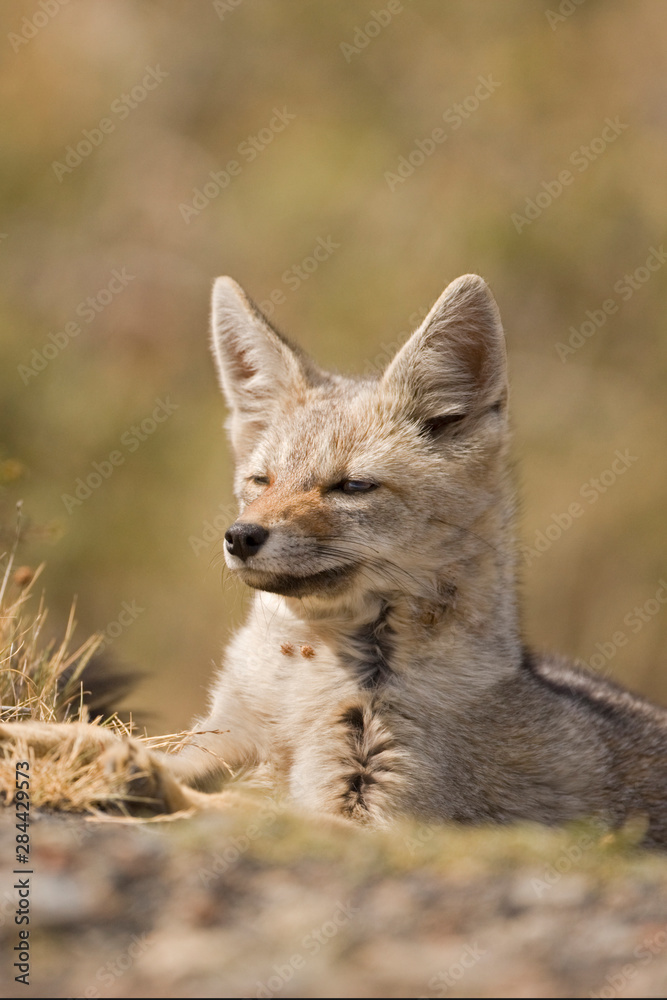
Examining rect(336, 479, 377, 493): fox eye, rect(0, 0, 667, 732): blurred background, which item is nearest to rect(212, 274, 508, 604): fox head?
rect(336, 479, 377, 493): fox eye

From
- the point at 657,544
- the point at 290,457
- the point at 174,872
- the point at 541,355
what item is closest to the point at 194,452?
the point at 541,355

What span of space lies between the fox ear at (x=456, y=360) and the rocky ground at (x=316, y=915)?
256 cm

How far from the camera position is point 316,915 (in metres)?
3.20

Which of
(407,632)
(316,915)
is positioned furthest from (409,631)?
(316,915)

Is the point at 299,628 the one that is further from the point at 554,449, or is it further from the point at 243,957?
the point at 554,449

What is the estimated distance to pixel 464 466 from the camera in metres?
5.56

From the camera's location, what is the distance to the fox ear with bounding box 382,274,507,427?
558 centimetres

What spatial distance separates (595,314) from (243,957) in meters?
16.2

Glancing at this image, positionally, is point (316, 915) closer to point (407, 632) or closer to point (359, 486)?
point (407, 632)

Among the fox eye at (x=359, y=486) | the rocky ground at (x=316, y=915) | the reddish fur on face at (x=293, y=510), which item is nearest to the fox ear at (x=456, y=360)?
the fox eye at (x=359, y=486)

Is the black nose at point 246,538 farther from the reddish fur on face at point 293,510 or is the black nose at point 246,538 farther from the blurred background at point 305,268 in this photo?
the blurred background at point 305,268

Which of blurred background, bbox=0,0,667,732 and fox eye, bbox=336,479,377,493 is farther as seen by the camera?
blurred background, bbox=0,0,667,732

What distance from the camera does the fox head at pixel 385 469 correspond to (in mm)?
5059

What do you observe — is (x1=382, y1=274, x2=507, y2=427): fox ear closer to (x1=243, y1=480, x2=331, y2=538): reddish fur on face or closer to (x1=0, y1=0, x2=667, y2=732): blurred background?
(x1=243, y1=480, x2=331, y2=538): reddish fur on face
